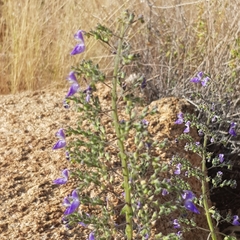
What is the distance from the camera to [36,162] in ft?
9.23

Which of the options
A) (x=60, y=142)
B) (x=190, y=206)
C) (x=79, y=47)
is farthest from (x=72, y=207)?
(x=79, y=47)

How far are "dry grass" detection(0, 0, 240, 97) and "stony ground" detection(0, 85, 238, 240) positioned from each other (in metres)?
0.73

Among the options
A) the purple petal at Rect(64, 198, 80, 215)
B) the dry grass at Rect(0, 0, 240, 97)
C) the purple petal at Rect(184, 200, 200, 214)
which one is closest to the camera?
the purple petal at Rect(64, 198, 80, 215)

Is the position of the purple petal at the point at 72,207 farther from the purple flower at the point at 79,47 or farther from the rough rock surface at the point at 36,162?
the rough rock surface at the point at 36,162

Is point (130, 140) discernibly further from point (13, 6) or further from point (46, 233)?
point (13, 6)

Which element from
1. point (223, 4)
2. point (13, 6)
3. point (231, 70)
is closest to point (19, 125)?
point (231, 70)

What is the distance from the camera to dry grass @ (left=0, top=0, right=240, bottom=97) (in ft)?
13.0

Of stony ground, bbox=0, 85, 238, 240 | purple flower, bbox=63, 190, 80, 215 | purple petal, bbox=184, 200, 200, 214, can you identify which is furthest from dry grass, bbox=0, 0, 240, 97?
purple flower, bbox=63, 190, 80, 215

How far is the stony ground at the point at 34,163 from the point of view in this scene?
7.94 ft

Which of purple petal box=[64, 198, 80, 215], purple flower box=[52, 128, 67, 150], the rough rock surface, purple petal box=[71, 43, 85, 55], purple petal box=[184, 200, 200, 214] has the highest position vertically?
purple petal box=[71, 43, 85, 55]

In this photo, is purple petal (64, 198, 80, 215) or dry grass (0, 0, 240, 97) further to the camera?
dry grass (0, 0, 240, 97)

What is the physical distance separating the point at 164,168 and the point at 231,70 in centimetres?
222

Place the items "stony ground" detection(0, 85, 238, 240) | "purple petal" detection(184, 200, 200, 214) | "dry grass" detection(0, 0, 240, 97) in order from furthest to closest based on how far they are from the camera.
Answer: "dry grass" detection(0, 0, 240, 97) < "stony ground" detection(0, 85, 238, 240) < "purple petal" detection(184, 200, 200, 214)

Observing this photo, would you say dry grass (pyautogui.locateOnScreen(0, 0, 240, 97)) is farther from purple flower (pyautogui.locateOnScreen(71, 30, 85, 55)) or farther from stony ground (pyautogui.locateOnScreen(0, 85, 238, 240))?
purple flower (pyautogui.locateOnScreen(71, 30, 85, 55))
